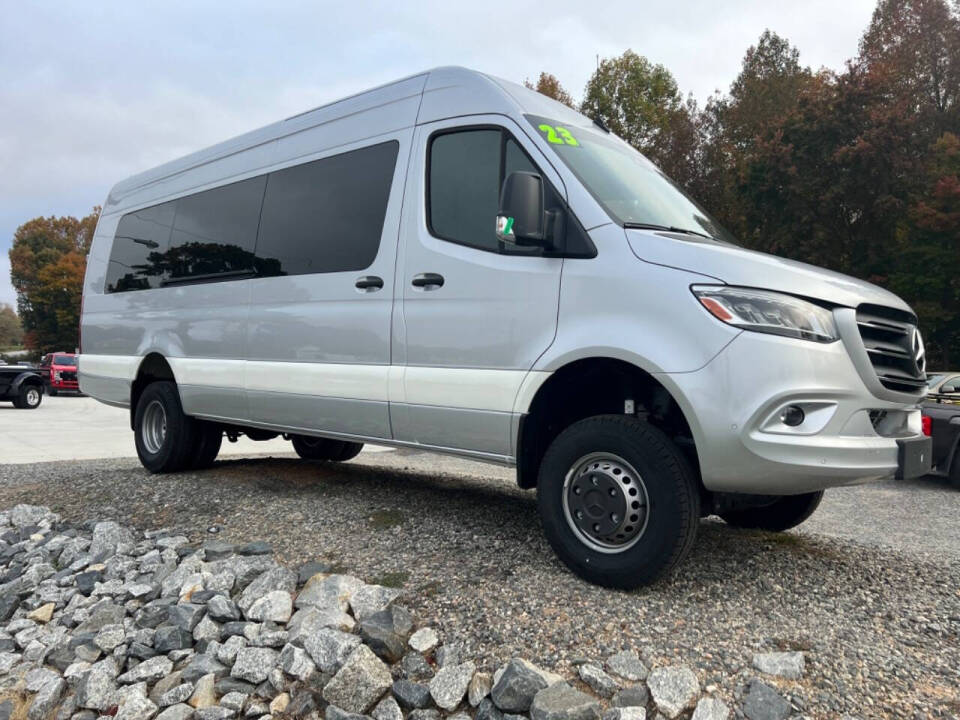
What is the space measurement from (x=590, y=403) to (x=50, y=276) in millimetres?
56719

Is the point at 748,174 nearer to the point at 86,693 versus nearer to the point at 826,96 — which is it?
the point at 826,96

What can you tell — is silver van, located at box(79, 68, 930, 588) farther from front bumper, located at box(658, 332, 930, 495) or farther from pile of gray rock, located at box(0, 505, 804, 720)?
pile of gray rock, located at box(0, 505, 804, 720)

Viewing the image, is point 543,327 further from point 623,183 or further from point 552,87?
point 552,87

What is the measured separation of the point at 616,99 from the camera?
33781mm

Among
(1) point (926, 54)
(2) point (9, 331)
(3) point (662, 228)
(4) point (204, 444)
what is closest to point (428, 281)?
(3) point (662, 228)

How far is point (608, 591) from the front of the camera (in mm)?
3562

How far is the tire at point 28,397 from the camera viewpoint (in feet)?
69.2

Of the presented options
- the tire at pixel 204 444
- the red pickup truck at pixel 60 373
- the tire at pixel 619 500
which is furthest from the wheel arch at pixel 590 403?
the red pickup truck at pixel 60 373

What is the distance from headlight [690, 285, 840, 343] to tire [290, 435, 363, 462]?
499 centimetres

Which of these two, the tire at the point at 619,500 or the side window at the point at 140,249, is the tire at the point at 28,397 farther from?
the tire at the point at 619,500

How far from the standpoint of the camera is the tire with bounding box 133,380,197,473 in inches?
258

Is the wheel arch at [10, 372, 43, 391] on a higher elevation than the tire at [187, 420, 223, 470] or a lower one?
lower

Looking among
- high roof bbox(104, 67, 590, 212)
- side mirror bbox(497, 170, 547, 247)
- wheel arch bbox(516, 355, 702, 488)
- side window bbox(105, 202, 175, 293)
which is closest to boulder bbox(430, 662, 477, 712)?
→ wheel arch bbox(516, 355, 702, 488)

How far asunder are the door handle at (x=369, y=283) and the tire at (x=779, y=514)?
2.66m
